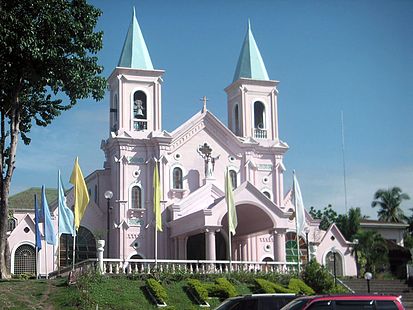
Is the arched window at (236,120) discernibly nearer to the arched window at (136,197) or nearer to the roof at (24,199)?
the arched window at (136,197)

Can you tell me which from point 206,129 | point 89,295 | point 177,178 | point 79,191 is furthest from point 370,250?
point 89,295

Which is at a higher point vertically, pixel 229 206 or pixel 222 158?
pixel 222 158

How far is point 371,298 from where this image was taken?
15508 millimetres

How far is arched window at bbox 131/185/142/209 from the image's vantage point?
44.4 meters

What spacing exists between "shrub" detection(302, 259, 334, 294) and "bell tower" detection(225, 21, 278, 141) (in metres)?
16.0

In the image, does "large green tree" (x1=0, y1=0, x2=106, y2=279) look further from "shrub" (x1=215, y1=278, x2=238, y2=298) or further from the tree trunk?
"shrub" (x1=215, y1=278, x2=238, y2=298)

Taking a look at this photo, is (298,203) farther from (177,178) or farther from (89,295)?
(89,295)

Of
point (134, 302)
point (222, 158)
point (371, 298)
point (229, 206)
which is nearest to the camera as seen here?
point (371, 298)

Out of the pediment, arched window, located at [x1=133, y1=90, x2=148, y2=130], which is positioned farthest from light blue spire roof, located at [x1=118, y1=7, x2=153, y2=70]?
the pediment

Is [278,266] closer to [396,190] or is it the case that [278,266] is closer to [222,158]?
[222,158]

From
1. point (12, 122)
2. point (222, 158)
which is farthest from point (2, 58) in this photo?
point (222, 158)

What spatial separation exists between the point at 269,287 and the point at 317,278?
3.04m

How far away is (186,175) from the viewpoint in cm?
4597

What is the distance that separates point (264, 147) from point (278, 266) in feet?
41.9
